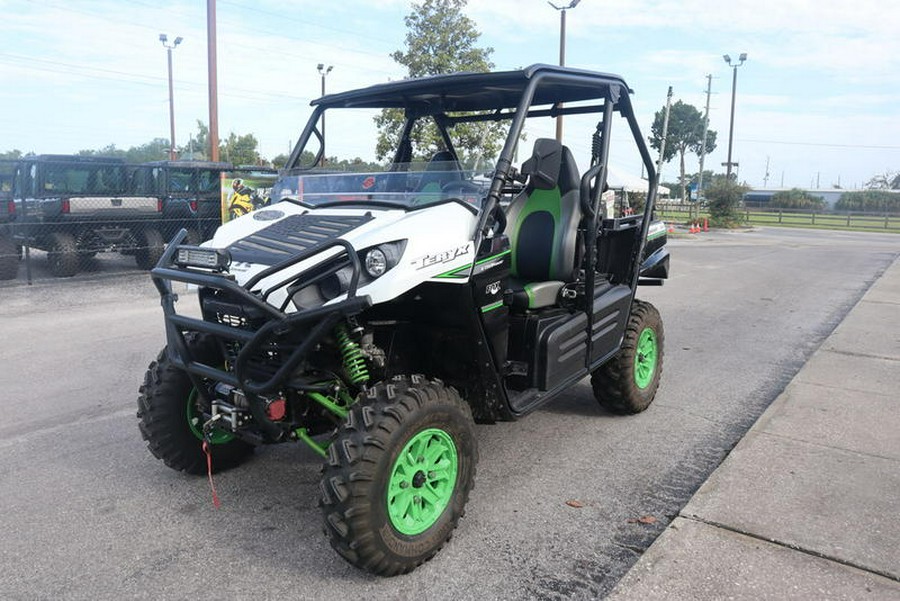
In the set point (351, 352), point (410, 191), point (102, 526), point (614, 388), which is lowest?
point (102, 526)

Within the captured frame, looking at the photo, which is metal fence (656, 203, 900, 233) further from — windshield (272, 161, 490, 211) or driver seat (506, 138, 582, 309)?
windshield (272, 161, 490, 211)

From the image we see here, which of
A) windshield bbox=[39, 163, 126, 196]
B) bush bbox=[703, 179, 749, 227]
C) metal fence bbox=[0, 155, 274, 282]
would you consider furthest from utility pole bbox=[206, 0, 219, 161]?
bush bbox=[703, 179, 749, 227]

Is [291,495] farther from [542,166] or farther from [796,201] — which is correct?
[796,201]

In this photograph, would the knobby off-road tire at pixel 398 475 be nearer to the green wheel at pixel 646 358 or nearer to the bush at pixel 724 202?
the green wheel at pixel 646 358

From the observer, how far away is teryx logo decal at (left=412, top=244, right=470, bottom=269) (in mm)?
3127

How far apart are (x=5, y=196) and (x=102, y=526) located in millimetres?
10481

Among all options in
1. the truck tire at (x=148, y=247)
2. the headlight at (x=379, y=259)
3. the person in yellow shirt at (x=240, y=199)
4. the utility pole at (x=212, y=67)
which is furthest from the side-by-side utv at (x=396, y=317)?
the utility pole at (x=212, y=67)

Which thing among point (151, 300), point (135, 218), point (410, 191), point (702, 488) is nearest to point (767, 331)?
point (702, 488)

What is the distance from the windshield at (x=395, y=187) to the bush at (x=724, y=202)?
Answer: 3432cm

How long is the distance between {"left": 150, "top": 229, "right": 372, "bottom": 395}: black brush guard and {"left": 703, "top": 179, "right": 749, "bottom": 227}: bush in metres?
35.6

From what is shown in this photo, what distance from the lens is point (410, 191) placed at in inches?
154

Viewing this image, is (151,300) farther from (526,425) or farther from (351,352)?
(351,352)

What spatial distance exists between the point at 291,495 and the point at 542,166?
7.24 feet

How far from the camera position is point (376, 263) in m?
3.09
